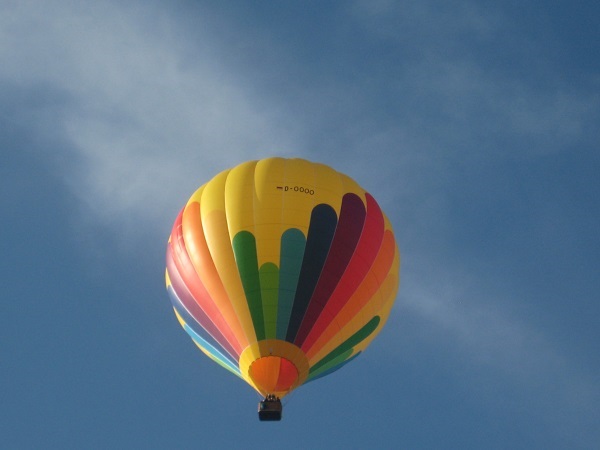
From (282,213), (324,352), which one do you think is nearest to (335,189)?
(282,213)

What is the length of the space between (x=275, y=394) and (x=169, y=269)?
4265 millimetres

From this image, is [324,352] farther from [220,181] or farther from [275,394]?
[220,181]

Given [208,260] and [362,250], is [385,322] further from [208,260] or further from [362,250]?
[208,260]

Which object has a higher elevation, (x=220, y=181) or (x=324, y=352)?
(x=220, y=181)

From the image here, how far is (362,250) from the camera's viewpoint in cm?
3753

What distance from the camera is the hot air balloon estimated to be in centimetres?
3641

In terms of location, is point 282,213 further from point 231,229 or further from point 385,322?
point 385,322

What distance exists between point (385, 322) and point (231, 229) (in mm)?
4564

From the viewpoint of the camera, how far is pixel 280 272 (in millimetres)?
36531

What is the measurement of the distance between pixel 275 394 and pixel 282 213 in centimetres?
418

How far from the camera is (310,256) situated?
3675cm

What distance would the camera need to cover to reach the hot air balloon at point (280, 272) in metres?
36.4

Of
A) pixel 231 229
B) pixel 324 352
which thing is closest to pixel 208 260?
pixel 231 229

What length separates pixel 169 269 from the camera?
1513 inches
